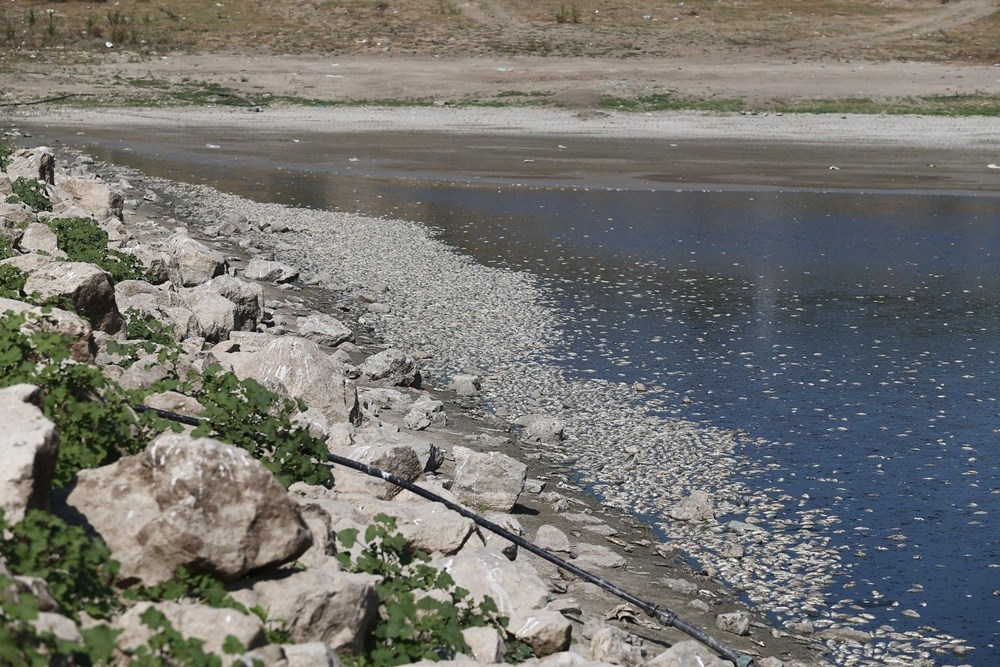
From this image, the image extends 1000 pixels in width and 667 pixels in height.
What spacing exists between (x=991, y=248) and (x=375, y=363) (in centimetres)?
1278

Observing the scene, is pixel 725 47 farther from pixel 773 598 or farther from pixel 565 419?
pixel 773 598

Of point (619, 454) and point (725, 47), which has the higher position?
point (725, 47)

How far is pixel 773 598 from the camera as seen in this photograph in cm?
820

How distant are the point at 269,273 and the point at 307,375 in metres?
7.24

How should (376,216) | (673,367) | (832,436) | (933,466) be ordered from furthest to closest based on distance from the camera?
(376,216)
(673,367)
(832,436)
(933,466)

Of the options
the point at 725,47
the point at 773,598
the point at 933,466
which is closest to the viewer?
the point at 773,598

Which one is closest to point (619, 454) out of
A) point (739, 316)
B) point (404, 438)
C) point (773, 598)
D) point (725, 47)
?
point (404, 438)

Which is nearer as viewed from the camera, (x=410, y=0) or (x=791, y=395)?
(x=791, y=395)

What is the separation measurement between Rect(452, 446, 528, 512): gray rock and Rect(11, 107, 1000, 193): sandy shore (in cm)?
1947

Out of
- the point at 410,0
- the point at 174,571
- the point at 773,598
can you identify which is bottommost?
the point at 773,598

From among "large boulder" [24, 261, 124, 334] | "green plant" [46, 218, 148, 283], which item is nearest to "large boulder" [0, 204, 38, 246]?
"green plant" [46, 218, 148, 283]

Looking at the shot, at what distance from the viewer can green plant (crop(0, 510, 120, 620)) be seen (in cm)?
504

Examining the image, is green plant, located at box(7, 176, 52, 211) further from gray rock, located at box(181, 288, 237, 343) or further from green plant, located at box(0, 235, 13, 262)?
gray rock, located at box(181, 288, 237, 343)

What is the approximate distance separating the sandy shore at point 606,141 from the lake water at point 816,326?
2472 mm
